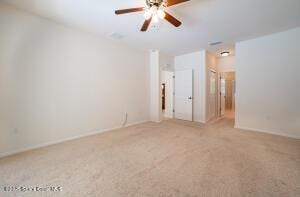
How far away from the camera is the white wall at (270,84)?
3.23 meters

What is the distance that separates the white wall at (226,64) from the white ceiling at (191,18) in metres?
1.73

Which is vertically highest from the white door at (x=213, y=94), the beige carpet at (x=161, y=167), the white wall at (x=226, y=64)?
the white wall at (x=226, y=64)

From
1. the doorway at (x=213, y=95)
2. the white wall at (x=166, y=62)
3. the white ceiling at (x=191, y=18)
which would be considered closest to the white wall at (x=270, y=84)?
the white ceiling at (x=191, y=18)

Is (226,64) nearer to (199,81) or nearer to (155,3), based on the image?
(199,81)

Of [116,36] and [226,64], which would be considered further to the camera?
[226,64]

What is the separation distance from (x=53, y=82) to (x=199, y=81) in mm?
4435

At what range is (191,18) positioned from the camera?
273cm

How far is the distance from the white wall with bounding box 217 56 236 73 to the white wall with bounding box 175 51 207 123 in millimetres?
1461

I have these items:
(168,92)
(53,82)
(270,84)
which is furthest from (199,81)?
(53,82)

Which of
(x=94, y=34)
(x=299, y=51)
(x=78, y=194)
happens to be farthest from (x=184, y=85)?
(x=78, y=194)

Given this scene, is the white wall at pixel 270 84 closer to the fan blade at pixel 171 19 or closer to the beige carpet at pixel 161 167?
the beige carpet at pixel 161 167

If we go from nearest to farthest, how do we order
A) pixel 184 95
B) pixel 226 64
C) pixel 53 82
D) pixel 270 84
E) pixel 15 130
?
1. pixel 15 130
2. pixel 53 82
3. pixel 270 84
4. pixel 184 95
5. pixel 226 64

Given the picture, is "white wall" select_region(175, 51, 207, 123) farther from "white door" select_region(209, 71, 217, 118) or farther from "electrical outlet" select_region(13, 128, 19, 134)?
"electrical outlet" select_region(13, 128, 19, 134)

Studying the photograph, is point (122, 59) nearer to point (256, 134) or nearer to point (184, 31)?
point (184, 31)
